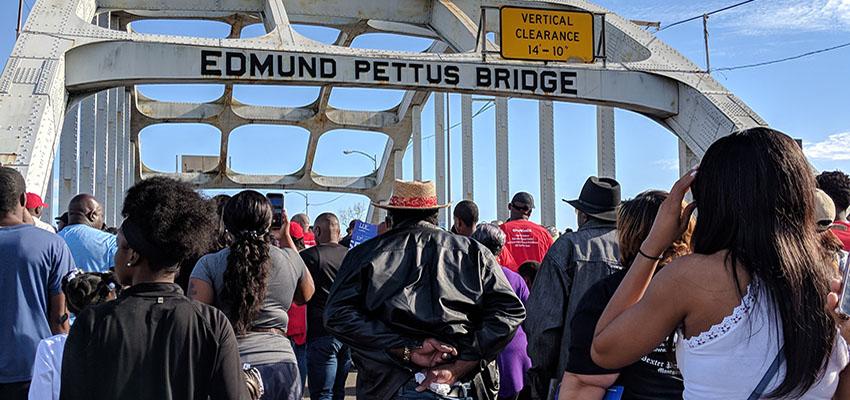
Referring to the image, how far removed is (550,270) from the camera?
408cm

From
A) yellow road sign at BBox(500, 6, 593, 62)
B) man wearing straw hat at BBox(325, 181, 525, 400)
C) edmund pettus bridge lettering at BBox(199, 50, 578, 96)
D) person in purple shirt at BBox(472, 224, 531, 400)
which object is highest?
yellow road sign at BBox(500, 6, 593, 62)

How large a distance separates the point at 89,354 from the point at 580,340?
1747mm

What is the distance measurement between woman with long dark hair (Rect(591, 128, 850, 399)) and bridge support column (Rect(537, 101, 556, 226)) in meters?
17.9

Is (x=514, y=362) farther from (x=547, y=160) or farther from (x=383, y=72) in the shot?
(x=547, y=160)

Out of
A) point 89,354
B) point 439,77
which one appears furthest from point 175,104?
point 89,354

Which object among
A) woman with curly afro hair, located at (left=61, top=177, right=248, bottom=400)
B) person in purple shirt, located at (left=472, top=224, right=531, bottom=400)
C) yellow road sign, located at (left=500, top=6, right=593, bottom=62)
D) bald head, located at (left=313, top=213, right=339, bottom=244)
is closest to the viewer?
woman with curly afro hair, located at (left=61, top=177, right=248, bottom=400)

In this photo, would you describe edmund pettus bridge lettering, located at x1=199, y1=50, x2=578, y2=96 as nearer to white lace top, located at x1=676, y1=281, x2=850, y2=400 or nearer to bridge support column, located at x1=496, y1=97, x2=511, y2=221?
bridge support column, located at x1=496, y1=97, x2=511, y2=221

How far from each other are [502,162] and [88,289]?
19992 mm

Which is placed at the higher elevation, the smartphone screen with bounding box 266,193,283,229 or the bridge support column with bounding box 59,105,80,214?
the bridge support column with bounding box 59,105,80,214

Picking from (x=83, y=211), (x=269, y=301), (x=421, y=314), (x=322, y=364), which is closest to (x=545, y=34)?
(x=322, y=364)

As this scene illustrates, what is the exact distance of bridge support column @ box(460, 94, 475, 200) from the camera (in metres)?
25.9

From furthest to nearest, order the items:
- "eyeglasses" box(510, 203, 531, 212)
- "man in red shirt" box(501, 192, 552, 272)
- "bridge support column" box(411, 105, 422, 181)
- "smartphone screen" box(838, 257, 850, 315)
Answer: "bridge support column" box(411, 105, 422, 181) → "eyeglasses" box(510, 203, 531, 212) → "man in red shirt" box(501, 192, 552, 272) → "smartphone screen" box(838, 257, 850, 315)

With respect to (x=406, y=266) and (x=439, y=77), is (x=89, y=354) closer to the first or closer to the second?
(x=406, y=266)

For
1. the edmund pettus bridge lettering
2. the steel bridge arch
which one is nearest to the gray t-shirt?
the steel bridge arch
